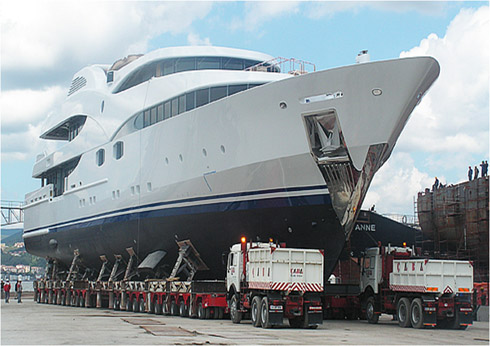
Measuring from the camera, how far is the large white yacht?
15852 millimetres

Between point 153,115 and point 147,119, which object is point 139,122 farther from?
point 153,115

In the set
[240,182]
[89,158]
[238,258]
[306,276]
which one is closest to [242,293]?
[238,258]

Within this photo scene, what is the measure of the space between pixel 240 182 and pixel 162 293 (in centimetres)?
492

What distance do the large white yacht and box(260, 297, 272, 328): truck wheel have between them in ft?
9.55

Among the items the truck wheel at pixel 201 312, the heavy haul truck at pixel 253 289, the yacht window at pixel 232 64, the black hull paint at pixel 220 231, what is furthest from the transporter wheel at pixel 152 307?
the yacht window at pixel 232 64

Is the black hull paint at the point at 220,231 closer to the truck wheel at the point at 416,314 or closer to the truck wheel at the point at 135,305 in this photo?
the truck wheel at the point at 135,305

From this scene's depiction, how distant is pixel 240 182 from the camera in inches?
704

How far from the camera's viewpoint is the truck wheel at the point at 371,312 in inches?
707

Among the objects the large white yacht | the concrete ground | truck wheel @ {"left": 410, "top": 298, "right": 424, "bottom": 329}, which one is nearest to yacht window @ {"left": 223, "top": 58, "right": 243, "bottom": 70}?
the large white yacht

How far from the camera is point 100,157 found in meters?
27.0

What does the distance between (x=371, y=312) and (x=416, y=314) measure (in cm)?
214

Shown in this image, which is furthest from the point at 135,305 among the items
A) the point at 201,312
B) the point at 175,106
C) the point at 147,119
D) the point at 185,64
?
the point at 185,64

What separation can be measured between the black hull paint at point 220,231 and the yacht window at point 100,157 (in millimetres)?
2704

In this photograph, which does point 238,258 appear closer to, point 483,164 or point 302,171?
point 302,171
